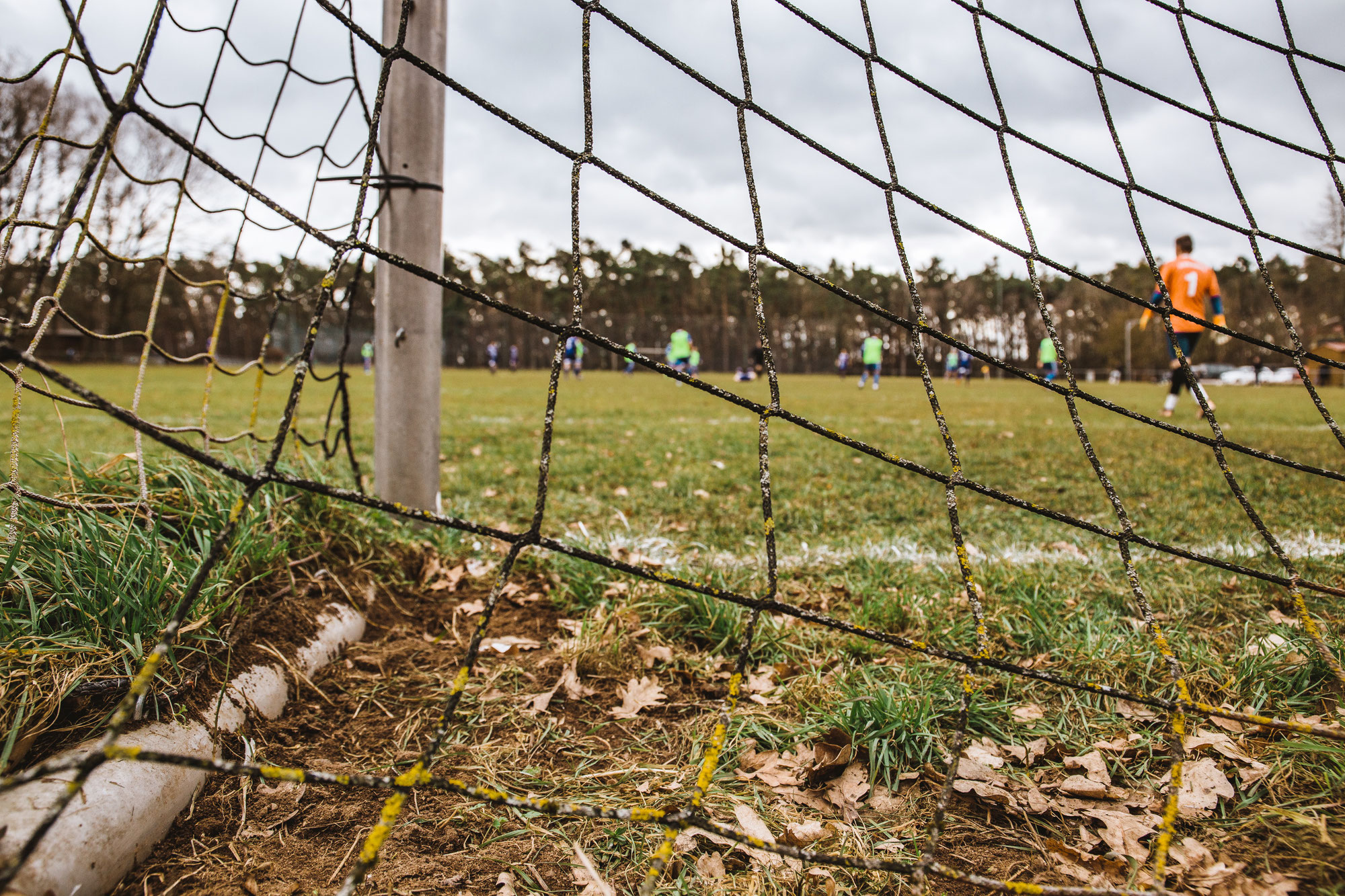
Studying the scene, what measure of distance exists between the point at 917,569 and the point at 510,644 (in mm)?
1386

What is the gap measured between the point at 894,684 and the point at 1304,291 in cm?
4997

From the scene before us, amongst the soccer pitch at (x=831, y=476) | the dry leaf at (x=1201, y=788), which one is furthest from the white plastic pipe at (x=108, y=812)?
the dry leaf at (x=1201, y=788)

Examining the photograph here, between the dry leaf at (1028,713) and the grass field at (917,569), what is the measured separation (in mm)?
17

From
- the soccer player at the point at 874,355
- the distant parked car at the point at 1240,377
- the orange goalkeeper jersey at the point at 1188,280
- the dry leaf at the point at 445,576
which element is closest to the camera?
the dry leaf at the point at 445,576

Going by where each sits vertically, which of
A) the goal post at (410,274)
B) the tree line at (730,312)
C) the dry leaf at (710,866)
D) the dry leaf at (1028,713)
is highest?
the tree line at (730,312)

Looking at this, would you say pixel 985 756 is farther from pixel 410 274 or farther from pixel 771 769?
pixel 410 274

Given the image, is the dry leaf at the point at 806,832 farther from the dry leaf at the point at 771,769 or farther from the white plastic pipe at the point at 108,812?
the white plastic pipe at the point at 108,812

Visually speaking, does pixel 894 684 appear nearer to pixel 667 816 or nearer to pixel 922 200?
pixel 667 816

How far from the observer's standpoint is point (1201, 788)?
49.3 inches

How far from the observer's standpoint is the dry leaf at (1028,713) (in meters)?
1.54

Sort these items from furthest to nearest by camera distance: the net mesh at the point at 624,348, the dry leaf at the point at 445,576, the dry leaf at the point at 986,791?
the dry leaf at the point at 445,576, the dry leaf at the point at 986,791, the net mesh at the point at 624,348

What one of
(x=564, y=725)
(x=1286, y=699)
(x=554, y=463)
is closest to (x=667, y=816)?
(x=564, y=725)

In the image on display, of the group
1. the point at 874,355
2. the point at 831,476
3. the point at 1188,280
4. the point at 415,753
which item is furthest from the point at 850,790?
the point at 874,355

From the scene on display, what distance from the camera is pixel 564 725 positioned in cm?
157
